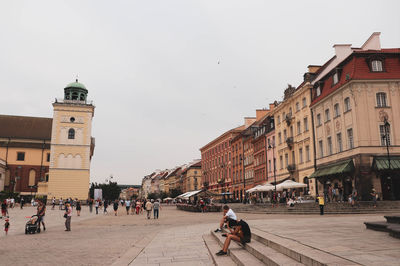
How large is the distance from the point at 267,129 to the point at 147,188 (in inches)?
5706

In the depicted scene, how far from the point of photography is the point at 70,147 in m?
61.3

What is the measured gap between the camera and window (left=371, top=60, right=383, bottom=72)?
29845 mm

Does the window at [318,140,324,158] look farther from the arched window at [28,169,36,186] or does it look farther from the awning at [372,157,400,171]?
the arched window at [28,169,36,186]

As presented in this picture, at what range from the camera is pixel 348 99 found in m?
30.7

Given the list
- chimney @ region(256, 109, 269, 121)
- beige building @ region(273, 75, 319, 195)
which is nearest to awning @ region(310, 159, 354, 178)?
beige building @ region(273, 75, 319, 195)

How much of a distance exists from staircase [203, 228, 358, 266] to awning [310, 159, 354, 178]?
21456 mm

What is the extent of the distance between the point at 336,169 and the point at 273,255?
25810mm

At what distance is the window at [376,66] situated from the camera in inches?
1175

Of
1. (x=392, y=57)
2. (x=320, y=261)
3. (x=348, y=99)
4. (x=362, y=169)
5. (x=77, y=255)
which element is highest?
(x=392, y=57)

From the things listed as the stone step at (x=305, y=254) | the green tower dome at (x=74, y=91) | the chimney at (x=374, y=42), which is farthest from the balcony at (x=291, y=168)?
the green tower dome at (x=74, y=91)

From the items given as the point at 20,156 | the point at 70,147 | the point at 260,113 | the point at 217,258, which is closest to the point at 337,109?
the point at 217,258

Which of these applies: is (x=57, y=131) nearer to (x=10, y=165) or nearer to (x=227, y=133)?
(x=10, y=165)

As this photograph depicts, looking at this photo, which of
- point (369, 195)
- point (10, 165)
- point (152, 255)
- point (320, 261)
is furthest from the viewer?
point (10, 165)

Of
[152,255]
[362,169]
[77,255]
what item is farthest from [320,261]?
[362,169]
